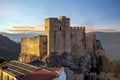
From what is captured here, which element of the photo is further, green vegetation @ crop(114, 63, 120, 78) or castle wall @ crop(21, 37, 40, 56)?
castle wall @ crop(21, 37, 40, 56)

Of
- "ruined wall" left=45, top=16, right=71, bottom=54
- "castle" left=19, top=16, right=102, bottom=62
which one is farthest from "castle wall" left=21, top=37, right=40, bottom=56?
"ruined wall" left=45, top=16, right=71, bottom=54

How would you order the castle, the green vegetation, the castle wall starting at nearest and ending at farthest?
the castle → the green vegetation → the castle wall

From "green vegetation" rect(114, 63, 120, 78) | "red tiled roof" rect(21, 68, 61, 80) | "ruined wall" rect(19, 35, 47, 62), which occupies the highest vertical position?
"ruined wall" rect(19, 35, 47, 62)

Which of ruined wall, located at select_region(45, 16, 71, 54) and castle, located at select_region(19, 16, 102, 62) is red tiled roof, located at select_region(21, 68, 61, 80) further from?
castle, located at select_region(19, 16, 102, 62)

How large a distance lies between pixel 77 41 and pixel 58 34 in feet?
10.3

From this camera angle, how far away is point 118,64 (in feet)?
115

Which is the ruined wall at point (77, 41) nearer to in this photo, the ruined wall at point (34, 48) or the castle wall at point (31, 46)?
the ruined wall at point (34, 48)

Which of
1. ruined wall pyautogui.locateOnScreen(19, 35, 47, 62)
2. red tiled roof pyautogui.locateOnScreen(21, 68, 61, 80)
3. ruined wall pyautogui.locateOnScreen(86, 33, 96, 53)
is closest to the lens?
red tiled roof pyautogui.locateOnScreen(21, 68, 61, 80)

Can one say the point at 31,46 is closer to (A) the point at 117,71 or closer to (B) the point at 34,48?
(B) the point at 34,48

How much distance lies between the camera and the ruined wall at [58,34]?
31703mm

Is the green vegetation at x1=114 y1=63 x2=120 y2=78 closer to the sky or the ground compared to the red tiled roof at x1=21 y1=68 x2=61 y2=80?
closer to the ground

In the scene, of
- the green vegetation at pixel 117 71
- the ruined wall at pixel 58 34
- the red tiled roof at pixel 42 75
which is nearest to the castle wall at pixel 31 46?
the ruined wall at pixel 58 34

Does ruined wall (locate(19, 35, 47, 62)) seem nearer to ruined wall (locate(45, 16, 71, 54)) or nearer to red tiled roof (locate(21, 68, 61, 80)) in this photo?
ruined wall (locate(45, 16, 71, 54))

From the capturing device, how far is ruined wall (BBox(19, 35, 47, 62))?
32.7 m
